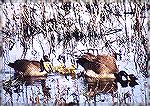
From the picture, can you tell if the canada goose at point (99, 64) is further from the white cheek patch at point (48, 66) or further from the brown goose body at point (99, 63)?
the white cheek patch at point (48, 66)

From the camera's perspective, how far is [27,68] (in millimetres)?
2936

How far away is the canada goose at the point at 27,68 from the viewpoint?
2.93 m

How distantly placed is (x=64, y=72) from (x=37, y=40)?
36 centimetres

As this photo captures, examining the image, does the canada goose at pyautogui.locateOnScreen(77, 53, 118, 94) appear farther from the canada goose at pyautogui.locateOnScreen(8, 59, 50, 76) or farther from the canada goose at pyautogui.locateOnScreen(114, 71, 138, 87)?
the canada goose at pyautogui.locateOnScreen(8, 59, 50, 76)

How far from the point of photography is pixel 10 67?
2.93 m

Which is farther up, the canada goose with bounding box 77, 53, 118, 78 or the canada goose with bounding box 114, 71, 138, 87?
the canada goose with bounding box 77, 53, 118, 78

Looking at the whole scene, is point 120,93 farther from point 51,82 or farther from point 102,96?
point 51,82

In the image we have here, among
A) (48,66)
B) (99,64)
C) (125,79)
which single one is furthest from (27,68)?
(125,79)

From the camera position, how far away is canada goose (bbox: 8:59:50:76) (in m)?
2.93

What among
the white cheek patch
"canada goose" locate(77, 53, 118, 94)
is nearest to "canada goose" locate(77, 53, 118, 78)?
"canada goose" locate(77, 53, 118, 94)

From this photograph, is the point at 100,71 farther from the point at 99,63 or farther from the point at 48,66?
the point at 48,66

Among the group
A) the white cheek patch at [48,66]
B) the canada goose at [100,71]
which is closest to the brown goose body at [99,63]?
the canada goose at [100,71]

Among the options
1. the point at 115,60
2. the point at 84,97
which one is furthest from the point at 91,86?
the point at 115,60

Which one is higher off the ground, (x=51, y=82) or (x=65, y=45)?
(x=65, y=45)
